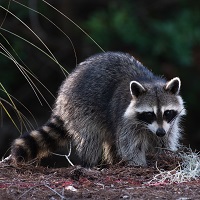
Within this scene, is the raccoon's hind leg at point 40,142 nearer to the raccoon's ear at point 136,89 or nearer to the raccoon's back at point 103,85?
the raccoon's back at point 103,85

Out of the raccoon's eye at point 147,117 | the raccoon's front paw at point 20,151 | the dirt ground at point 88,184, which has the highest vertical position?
the raccoon's eye at point 147,117

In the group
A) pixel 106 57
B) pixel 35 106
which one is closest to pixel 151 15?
pixel 35 106

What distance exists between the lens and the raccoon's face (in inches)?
346

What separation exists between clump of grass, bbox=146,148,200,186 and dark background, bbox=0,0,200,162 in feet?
23.8

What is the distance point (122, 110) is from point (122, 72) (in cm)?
54

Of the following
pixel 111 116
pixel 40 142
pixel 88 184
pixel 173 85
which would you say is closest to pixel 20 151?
pixel 40 142

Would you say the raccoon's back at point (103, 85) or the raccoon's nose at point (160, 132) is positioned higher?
the raccoon's back at point (103, 85)

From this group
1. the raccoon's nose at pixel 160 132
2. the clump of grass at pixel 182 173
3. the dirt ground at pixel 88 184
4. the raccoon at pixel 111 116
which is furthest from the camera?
the raccoon at pixel 111 116

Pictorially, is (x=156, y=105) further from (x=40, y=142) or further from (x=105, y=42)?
(x=105, y=42)

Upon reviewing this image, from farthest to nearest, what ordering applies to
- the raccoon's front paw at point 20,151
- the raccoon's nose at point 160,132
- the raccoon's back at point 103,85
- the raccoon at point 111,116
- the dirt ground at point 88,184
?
the raccoon's back at point 103,85
the raccoon at point 111,116
the raccoon's front paw at point 20,151
the raccoon's nose at point 160,132
the dirt ground at point 88,184

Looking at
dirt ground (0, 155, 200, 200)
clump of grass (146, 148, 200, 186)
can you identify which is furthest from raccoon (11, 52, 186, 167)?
dirt ground (0, 155, 200, 200)

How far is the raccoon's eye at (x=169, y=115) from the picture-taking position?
28.9ft

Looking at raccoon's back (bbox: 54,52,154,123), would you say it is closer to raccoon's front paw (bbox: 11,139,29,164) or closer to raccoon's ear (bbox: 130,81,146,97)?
raccoon's ear (bbox: 130,81,146,97)

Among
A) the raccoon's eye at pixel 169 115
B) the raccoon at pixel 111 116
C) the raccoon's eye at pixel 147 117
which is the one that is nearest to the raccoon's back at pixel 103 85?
the raccoon at pixel 111 116
